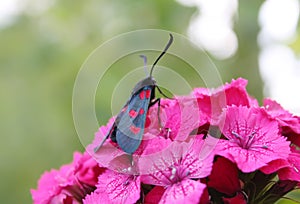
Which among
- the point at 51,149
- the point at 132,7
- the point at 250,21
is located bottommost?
the point at 51,149

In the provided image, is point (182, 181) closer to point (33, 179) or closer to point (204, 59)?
point (204, 59)

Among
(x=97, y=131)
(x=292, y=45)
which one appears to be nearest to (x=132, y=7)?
(x=292, y=45)

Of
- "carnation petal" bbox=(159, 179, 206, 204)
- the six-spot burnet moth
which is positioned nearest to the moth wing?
the six-spot burnet moth

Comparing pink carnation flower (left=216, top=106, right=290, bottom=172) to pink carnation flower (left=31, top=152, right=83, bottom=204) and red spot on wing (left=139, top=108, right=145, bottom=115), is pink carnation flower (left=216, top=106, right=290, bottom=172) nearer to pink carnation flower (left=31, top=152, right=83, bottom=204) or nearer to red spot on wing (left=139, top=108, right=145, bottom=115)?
red spot on wing (left=139, top=108, right=145, bottom=115)

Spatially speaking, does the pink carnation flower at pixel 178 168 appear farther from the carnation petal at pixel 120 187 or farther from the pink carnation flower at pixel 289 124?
the pink carnation flower at pixel 289 124

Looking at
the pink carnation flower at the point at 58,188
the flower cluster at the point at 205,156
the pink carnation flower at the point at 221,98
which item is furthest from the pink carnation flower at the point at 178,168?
the pink carnation flower at the point at 58,188
